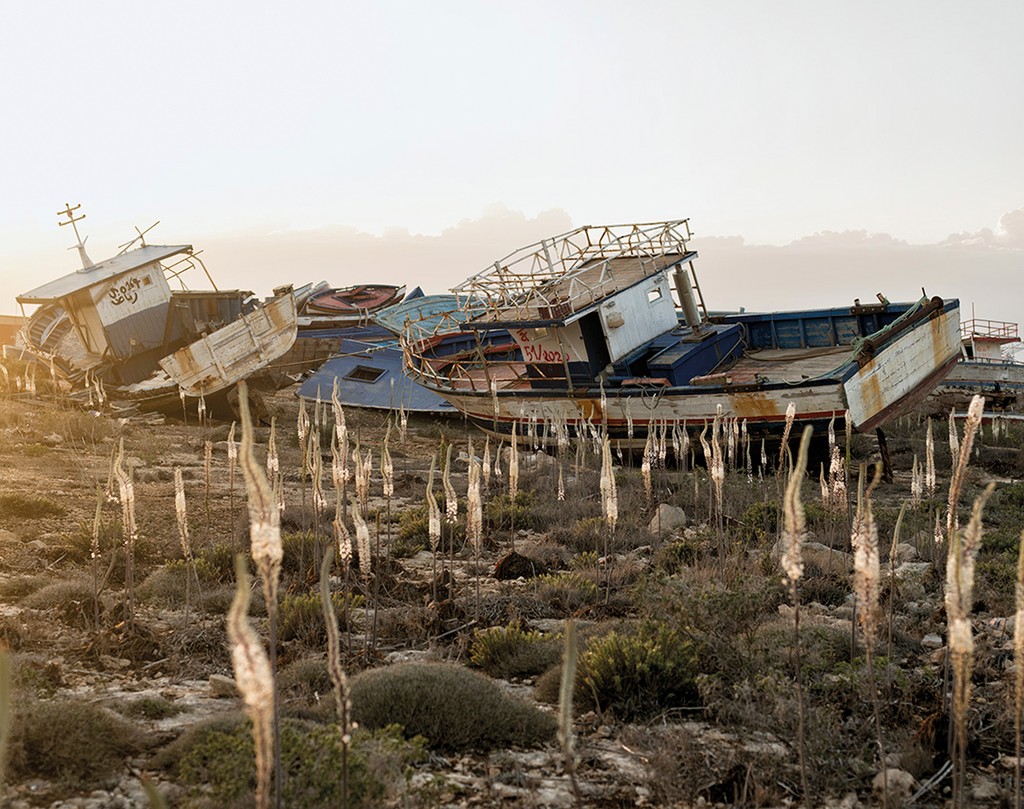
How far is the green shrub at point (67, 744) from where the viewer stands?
4.89m

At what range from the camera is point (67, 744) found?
4.97m

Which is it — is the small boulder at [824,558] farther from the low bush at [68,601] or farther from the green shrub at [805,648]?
the low bush at [68,601]

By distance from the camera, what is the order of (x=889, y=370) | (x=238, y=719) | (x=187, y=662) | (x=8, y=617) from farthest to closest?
(x=889, y=370), (x=8, y=617), (x=187, y=662), (x=238, y=719)

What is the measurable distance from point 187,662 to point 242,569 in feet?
15.7

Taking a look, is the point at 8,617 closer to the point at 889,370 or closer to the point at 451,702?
the point at 451,702

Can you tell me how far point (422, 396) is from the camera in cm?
2678

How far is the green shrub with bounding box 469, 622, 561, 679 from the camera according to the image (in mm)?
7043

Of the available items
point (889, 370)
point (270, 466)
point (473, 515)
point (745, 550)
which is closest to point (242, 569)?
point (473, 515)

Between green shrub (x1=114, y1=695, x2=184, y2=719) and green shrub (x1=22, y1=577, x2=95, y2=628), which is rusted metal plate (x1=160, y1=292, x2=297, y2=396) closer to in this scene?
green shrub (x1=22, y1=577, x2=95, y2=628)

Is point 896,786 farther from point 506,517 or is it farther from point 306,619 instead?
point 506,517

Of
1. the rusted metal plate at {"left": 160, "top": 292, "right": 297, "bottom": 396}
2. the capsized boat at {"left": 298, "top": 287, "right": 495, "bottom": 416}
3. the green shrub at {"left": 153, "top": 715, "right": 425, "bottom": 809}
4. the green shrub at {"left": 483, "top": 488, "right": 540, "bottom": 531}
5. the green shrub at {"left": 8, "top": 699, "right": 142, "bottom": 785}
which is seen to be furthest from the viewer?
the capsized boat at {"left": 298, "top": 287, "right": 495, "bottom": 416}

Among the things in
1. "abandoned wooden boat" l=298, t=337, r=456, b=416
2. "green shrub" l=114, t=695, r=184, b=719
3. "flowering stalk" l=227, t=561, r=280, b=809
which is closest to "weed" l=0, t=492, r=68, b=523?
"green shrub" l=114, t=695, r=184, b=719

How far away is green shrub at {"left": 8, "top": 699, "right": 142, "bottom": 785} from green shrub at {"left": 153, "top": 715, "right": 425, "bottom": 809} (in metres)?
0.39

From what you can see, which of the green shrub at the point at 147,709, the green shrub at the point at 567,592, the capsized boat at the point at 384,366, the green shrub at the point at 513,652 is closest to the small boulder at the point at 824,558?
the green shrub at the point at 567,592
